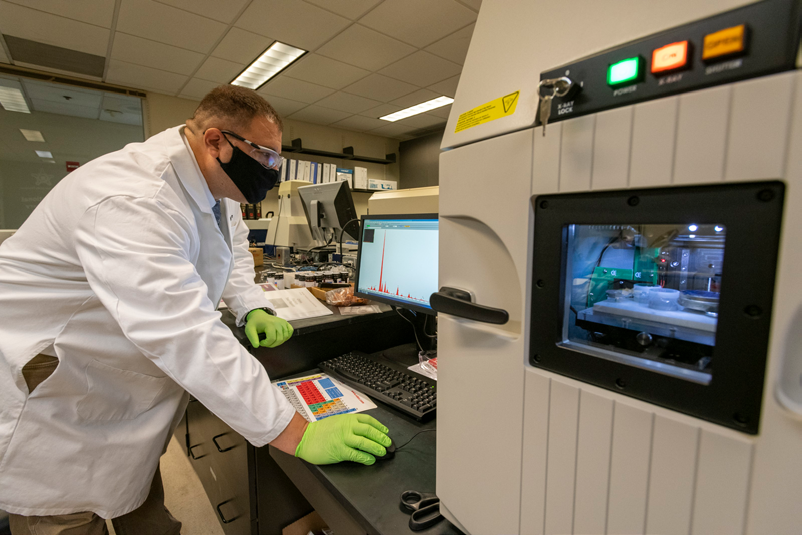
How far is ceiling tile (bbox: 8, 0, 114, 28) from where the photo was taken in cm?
240

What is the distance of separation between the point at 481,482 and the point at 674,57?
1.60 ft

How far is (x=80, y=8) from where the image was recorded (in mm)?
2471

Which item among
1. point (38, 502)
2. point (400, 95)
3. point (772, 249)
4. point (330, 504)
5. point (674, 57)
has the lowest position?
point (38, 502)

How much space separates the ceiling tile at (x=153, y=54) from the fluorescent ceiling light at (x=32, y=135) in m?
1.51

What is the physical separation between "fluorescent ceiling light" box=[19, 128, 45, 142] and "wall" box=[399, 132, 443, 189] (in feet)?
14.2

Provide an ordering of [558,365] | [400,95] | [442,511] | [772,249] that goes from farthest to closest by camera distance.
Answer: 1. [400,95]
2. [442,511]
3. [558,365]
4. [772,249]

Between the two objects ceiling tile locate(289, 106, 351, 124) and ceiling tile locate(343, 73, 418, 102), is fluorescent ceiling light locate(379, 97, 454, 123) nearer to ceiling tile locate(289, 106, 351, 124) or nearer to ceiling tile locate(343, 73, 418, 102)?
ceiling tile locate(343, 73, 418, 102)

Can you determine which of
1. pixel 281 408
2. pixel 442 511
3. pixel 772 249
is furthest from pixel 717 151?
pixel 281 408

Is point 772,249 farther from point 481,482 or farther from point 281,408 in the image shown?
point 281,408

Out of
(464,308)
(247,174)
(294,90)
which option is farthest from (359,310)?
(294,90)

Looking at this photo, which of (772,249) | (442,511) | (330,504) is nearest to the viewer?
(772,249)

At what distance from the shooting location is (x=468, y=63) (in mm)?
485

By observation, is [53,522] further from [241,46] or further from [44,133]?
[44,133]

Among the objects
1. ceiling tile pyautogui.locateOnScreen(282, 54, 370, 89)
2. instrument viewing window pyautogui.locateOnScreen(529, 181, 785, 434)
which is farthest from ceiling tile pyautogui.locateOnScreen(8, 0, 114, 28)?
instrument viewing window pyautogui.locateOnScreen(529, 181, 785, 434)
